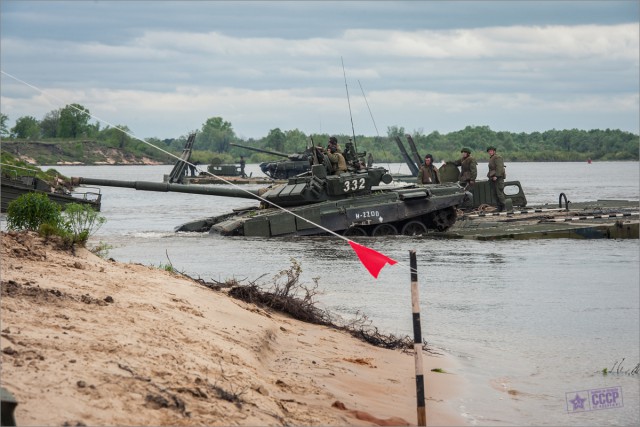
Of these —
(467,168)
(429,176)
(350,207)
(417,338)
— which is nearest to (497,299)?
(417,338)

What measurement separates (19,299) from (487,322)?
7566 millimetres

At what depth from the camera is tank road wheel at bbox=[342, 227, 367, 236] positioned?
26047mm

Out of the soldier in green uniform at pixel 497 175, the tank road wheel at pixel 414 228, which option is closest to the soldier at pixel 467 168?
the soldier in green uniform at pixel 497 175

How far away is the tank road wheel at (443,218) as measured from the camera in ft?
87.7

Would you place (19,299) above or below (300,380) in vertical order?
above

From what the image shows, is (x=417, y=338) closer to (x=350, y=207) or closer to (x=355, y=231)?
(x=350, y=207)

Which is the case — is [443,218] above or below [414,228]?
above

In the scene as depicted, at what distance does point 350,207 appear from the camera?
25828 millimetres

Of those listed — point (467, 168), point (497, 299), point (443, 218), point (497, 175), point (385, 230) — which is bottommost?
point (497, 299)

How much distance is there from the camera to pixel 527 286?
1856cm

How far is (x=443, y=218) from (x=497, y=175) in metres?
2.97

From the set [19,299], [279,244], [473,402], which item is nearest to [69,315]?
[19,299]

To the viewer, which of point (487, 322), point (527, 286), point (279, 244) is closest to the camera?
point (487, 322)

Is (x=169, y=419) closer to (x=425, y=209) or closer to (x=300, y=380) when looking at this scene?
(x=300, y=380)
